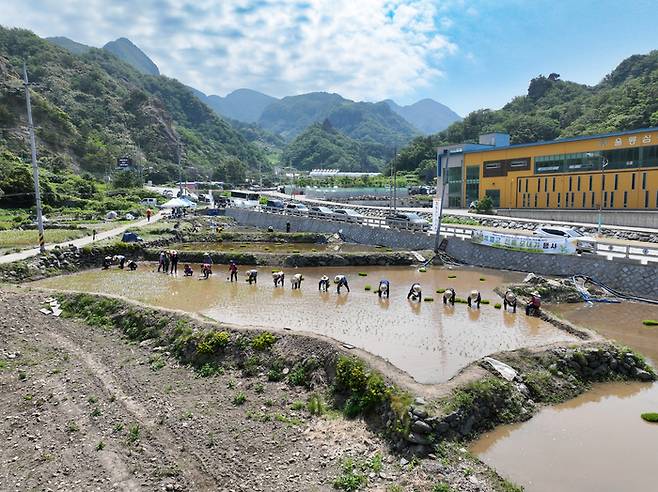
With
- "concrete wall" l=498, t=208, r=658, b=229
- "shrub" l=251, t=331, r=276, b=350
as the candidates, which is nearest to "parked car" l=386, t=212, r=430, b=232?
"concrete wall" l=498, t=208, r=658, b=229

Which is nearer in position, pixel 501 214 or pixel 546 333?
pixel 546 333

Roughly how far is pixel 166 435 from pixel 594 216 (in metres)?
46.9

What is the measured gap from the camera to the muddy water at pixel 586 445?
9758mm

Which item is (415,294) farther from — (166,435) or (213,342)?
(166,435)

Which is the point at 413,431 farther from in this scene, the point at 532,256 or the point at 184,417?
the point at 532,256

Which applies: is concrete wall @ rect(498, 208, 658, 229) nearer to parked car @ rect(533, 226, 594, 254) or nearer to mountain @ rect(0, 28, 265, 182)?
parked car @ rect(533, 226, 594, 254)

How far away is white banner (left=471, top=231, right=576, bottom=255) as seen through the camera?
2958 centimetres

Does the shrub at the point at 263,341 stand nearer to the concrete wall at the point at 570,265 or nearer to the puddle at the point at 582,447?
the puddle at the point at 582,447

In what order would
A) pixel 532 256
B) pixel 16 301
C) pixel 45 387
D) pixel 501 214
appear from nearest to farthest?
pixel 45 387 → pixel 16 301 → pixel 532 256 → pixel 501 214

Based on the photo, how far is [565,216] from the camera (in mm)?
50375

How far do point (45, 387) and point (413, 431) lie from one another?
451 inches

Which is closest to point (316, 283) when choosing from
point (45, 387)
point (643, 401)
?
point (45, 387)

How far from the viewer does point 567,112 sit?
420 ft

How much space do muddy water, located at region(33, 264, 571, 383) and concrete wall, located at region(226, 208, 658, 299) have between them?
1841 millimetres
